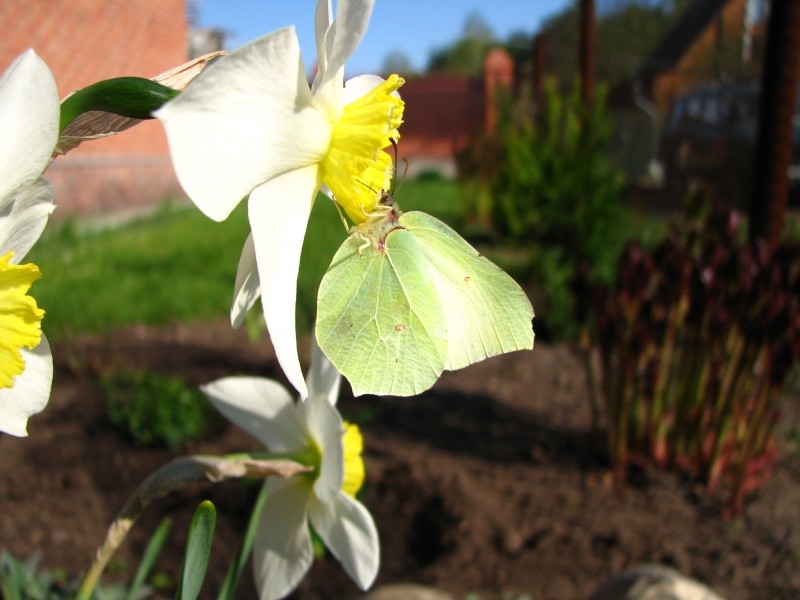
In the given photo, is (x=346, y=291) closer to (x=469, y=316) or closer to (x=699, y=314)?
(x=469, y=316)

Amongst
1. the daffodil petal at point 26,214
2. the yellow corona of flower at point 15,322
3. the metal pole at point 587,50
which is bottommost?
the yellow corona of flower at point 15,322

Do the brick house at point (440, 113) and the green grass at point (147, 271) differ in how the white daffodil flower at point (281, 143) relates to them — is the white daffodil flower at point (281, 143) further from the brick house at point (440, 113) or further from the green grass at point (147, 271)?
the brick house at point (440, 113)

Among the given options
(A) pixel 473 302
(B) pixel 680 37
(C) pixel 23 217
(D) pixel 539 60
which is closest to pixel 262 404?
(A) pixel 473 302

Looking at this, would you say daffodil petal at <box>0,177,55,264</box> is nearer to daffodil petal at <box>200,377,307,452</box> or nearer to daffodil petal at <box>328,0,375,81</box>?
daffodil petal at <box>328,0,375,81</box>

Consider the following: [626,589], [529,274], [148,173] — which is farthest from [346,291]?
[148,173]

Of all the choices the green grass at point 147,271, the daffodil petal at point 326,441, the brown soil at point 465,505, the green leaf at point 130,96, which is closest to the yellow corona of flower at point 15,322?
the green leaf at point 130,96

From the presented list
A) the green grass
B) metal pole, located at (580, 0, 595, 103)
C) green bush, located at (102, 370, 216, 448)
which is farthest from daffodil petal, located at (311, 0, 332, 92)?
metal pole, located at (580, 0, 595, 103)

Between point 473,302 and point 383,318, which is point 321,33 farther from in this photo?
point 473,302
